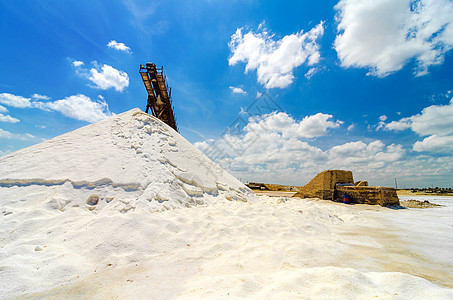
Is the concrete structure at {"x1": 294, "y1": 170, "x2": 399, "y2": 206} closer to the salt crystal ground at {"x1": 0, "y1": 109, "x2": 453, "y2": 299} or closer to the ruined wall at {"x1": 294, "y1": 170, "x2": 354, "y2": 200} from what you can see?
the ruined wall at {"x1": 294, "y1": 170, "x2": 354, "y2": 200}

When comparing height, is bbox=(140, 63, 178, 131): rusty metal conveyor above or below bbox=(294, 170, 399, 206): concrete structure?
above

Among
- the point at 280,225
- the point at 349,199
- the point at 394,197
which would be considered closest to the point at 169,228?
the point at 280,225

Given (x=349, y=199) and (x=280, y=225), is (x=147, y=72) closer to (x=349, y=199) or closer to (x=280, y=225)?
(x=280, y=225)

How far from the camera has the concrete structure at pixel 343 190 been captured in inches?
347

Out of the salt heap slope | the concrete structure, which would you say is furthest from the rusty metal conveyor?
the concrete structure

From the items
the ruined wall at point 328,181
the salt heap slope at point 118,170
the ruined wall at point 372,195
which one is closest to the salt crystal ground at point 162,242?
the salt heap slope at point 118,170

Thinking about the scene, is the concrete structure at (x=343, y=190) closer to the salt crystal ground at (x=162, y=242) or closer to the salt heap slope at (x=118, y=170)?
the salt crystal ground at (x=162, y=242)

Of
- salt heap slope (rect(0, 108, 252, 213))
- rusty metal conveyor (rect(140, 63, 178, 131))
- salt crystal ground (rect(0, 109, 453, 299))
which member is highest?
rusty metal conveyor (rect(140, 63, 178, 131))

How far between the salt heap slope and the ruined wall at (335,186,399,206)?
6977mm

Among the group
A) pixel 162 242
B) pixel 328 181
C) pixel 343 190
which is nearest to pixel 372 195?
pixel 343 190

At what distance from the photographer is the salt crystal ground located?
1619 millimetres

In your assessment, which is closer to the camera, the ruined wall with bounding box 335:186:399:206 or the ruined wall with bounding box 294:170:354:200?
the ruined wall with bounding box 335:186:399:206

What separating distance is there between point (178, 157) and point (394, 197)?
10042mm

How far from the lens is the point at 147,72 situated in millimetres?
11406
